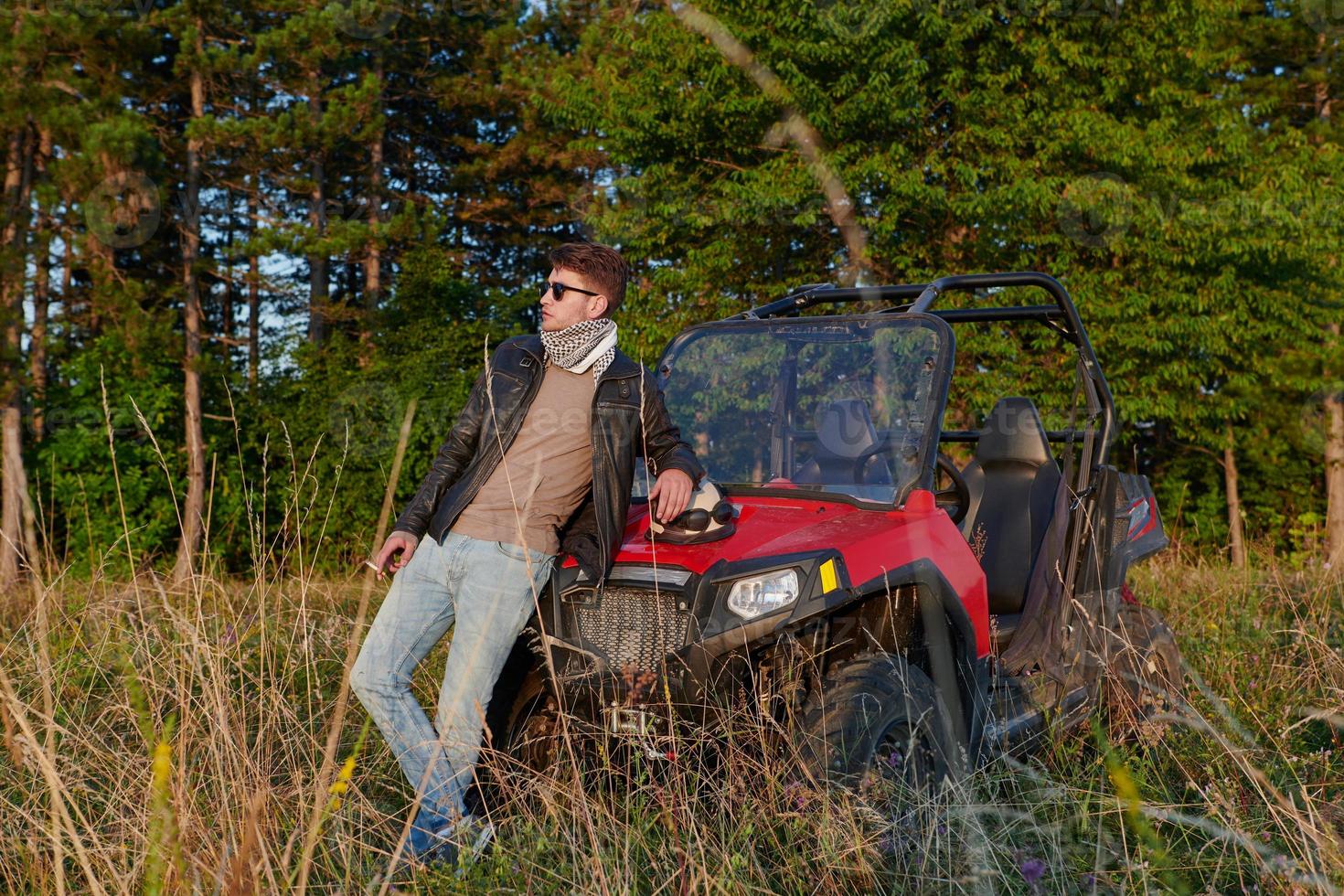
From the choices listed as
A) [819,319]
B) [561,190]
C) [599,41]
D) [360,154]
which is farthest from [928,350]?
[360,154]

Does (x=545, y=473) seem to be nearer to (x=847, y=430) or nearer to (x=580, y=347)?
(x=580, y=347)

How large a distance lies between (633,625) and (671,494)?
1.31ft

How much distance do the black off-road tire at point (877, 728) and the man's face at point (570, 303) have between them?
4.36 feet

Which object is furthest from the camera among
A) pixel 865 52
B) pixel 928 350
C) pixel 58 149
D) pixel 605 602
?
pixel 58 149

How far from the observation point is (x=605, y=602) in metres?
3.51

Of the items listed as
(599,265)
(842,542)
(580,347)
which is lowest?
(842,542)

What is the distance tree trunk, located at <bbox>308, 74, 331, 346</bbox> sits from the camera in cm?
2022

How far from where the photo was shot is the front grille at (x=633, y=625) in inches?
134

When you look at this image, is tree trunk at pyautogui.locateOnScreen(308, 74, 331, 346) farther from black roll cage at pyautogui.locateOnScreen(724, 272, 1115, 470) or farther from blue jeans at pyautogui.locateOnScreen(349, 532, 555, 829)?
blue jeans at pyautogui.locateOnScreen(349, 532, 555, 829)

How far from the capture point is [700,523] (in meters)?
3.56

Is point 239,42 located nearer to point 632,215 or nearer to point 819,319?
point 632,215

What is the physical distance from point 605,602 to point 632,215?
13.1 meters

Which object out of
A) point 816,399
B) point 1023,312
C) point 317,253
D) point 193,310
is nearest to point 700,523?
point 816,399

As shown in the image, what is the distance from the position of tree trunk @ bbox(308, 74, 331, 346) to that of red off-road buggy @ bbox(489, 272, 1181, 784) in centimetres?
1624
